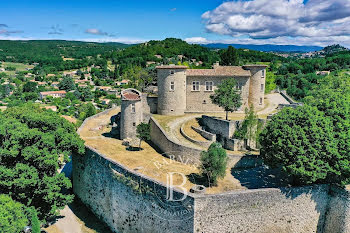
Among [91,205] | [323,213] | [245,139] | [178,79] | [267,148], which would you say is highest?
[178,79]

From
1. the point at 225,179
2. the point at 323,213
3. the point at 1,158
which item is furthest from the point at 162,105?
the point at 323,213

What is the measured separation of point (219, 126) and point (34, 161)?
1885cm

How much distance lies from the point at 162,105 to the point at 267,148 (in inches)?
761

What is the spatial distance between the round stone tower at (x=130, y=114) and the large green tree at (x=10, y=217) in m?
14.5

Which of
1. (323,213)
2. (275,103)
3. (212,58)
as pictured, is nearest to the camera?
(323,213)

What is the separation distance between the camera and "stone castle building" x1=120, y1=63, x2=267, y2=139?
1455 inches

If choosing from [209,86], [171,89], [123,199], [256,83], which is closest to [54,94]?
[171,89]

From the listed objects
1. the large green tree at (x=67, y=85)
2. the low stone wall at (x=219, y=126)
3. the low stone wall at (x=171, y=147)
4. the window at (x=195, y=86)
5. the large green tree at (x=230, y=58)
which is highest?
the large green tree at (x=230, y=58)

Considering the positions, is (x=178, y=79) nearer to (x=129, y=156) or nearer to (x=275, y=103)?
(x=129, y=156)

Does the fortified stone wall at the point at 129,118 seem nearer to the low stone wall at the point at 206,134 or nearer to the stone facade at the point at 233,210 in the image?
the low stone wall at the point at 206,134

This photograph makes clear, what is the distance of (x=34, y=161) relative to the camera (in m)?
21.8

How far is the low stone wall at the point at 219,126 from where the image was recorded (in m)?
30.7

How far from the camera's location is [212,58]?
130 m

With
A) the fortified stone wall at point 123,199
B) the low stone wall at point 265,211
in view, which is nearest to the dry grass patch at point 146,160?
the fortified stone wall at point 123,199
